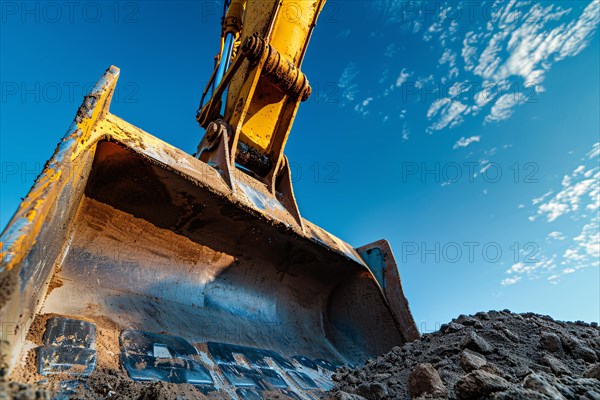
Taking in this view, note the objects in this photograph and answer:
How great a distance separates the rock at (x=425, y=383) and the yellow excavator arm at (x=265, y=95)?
4.53 feet

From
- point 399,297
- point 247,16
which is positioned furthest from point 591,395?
point 247,16

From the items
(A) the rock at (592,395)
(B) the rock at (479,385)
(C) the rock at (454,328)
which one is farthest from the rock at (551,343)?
(B) the rock at (479,385)

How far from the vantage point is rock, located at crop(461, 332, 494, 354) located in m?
1.42

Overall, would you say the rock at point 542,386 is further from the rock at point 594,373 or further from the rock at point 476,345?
the rock at point 476,345

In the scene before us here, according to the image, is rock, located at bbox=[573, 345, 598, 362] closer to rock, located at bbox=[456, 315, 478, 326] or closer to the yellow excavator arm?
Result: rock, located at bbox=[456, 315, 478, 326]

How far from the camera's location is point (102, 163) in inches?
64.1

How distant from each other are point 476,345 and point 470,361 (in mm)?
214

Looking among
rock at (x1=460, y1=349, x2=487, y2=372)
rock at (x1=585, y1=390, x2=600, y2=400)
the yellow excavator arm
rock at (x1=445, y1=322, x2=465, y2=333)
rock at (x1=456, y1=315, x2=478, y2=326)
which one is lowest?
rock at (x1=585, y1=390, x2=600, y2=400)

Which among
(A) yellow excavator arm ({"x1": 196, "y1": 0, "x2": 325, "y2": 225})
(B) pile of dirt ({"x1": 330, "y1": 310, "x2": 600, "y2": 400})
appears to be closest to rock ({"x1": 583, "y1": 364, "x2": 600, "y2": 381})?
(B) pile of dirt ({"x1": 330, "y1": 310, "x2": 600, "y2": 400})

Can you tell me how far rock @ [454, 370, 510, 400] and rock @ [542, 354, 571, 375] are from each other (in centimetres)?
51

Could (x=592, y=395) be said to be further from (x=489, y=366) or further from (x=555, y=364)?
(x=555, y=364)

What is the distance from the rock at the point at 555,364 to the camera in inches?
48.6

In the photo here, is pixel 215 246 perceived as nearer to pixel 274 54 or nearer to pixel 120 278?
pixel 120 278

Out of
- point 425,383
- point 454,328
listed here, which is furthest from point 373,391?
point 454,328
